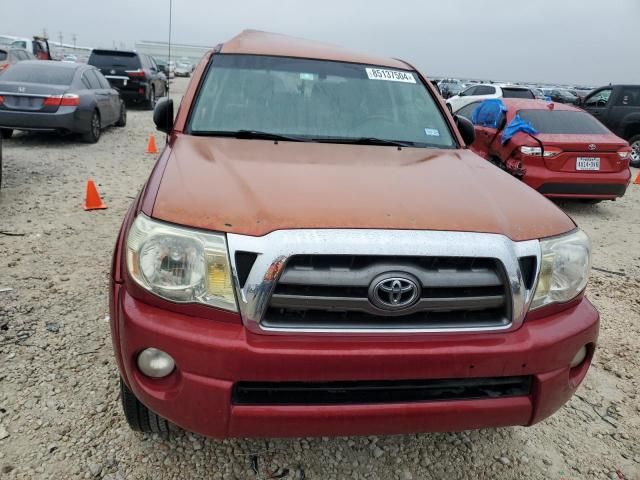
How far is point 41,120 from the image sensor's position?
821 centimetres

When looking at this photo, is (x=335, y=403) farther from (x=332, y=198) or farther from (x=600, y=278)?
(x=600, y=278)

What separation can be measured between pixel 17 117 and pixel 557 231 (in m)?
8.81

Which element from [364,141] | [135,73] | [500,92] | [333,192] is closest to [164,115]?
[364,141]

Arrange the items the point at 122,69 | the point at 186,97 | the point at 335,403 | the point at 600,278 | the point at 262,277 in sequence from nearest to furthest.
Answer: the point at 262,277 < the point at 335,403 < the point at 186,97 < the point at 600,278 < the point at 122,69

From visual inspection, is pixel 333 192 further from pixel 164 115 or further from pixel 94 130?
pixel 94 130

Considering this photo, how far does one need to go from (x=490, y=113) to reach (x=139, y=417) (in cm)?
708

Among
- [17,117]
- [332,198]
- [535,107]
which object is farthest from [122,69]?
[332,198]

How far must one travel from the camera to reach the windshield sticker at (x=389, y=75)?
3293 millimetres

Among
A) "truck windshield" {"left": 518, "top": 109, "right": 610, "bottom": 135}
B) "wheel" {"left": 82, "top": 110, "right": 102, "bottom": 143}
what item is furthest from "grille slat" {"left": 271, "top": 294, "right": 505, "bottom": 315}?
"wheel" {"left": 82, "top": 110, "right": 102, "bottom": 143}

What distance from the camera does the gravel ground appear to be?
84.6 inches

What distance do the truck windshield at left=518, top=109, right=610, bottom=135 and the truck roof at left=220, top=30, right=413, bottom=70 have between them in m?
3.92

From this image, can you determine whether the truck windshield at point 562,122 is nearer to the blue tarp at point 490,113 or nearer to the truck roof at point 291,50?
the blue tarp at point 490,113

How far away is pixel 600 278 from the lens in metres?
4.55

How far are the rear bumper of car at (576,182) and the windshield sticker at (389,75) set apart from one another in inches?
144
